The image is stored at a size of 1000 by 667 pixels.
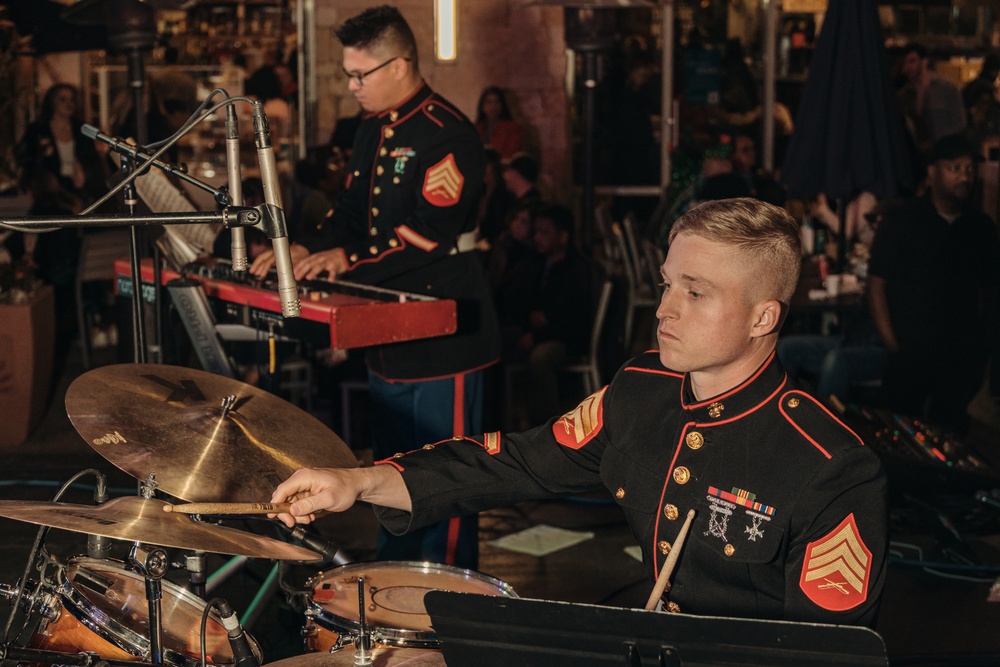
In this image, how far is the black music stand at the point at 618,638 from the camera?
1654 mm

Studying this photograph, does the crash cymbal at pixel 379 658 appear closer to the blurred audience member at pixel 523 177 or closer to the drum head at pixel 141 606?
the drum head at pixel 141 606

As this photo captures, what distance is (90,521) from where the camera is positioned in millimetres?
2252

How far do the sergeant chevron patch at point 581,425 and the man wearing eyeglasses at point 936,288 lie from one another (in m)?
3.36

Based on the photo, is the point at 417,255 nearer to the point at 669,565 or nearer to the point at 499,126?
the point at 669,565

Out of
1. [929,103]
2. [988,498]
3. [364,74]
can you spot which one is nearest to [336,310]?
[364,74]

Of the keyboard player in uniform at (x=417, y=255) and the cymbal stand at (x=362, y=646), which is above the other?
the keyboard player in uniform at (x=417, y=255)

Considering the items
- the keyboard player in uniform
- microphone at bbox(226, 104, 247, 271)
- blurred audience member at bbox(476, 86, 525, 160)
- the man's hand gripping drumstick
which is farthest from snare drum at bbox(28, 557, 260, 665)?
blurred audience member at bbox(476, 86, 525, 160)

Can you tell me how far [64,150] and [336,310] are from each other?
5689 mm

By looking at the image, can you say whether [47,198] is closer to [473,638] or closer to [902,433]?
[902,433]

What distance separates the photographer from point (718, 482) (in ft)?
7.50

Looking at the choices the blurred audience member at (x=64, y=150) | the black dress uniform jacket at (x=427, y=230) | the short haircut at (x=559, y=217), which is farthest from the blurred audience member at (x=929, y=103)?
the black dress uniform jacket at (x=427, y=230)

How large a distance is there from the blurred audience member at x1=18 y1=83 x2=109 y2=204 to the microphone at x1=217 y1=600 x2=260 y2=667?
657cm

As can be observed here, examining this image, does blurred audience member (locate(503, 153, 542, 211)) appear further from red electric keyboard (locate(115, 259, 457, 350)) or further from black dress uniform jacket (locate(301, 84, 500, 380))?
red electric keyboard (locate(115, 259, 457, 350))

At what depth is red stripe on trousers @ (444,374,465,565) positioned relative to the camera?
4.09 metres
